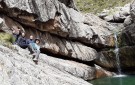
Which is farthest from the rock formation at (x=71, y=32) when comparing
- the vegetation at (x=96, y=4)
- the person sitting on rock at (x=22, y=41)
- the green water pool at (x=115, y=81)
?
the vegetation at (x=96, y=4)

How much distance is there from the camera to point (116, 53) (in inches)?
1730

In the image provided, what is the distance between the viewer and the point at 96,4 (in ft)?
232

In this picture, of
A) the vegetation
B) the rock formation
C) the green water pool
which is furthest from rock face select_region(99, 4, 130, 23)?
the vegetation

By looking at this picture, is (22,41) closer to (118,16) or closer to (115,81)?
(115,81)

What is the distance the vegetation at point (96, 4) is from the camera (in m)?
67.0

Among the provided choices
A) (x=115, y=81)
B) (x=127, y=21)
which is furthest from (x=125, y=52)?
(x=115, y=81)

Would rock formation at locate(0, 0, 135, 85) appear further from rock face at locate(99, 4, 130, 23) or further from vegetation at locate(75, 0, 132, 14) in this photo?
vegetation at locate(75, 0, 132, 14)

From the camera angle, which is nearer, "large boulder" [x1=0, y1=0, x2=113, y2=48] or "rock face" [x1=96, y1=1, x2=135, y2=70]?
"large boulder" [x1=0, y1=0, x2=113, y2=48]

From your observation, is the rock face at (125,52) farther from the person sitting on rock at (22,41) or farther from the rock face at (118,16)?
the person sitting on rock at (22,41)

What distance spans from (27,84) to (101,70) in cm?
3029

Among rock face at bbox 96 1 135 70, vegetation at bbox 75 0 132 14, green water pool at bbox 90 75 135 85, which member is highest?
vegetation at bbox 75 0 132 14

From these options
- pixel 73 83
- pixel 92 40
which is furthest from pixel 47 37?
pixel 73 83

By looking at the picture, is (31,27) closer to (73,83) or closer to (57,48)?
(57,48)

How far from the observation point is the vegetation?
67000 millimetres
